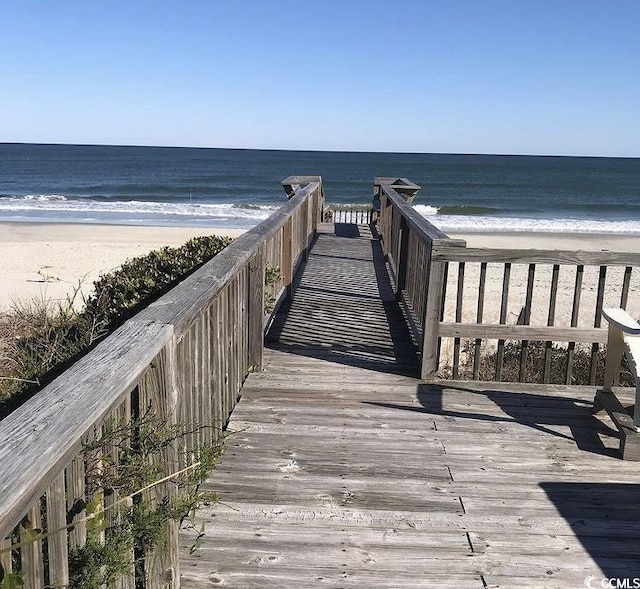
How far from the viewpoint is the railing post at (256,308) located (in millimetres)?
4629

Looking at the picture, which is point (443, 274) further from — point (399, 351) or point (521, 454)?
point (521, 454)

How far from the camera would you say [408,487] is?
3336mm

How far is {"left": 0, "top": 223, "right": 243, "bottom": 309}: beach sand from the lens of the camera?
583 inches

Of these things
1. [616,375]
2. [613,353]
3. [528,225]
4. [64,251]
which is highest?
[613,353]

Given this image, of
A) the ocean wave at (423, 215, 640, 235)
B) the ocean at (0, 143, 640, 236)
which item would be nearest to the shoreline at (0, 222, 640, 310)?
the ocean wave at (423, 215, 640, 235)

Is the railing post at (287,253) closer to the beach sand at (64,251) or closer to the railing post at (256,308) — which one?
the railing post at (256,308)

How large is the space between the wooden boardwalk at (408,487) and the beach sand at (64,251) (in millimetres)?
8034

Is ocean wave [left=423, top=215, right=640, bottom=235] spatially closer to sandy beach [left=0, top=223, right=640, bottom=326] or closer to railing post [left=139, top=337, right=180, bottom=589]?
sandy beach [left=0, top=223, right=640, bottom=326]

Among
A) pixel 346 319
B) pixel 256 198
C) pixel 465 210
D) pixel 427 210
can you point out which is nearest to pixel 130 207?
pixel 256 198

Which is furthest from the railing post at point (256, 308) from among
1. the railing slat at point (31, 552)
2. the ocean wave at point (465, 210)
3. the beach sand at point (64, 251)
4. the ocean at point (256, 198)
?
the ocean wave at point (465, 210)

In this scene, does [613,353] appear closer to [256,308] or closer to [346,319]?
[256,308]

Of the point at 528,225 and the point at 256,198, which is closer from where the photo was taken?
the point at 528,225

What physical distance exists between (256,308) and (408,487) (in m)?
1.90

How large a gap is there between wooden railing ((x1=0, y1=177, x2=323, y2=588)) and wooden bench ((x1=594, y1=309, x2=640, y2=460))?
7.15 feet
